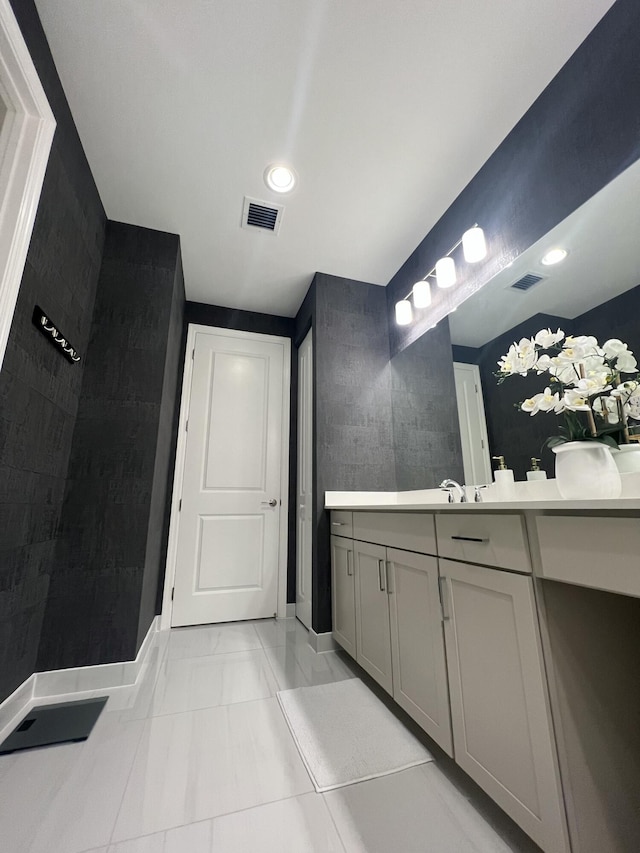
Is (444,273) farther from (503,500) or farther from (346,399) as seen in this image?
(503,500)

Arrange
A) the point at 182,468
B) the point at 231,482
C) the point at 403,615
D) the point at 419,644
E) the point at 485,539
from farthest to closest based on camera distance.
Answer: the point at 231,482, the point at 182,468, the point at 403,615, the point at 419,644, the point at 485,539

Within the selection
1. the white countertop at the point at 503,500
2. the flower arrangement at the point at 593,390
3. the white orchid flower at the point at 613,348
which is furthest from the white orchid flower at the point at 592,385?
the white countertop at the point at 503,500

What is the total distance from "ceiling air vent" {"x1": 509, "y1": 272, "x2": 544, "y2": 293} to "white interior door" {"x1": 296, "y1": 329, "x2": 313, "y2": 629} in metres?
1.47

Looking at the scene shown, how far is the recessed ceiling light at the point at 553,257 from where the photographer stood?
1441 millimetres

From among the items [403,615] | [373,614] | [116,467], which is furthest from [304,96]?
[373,614]

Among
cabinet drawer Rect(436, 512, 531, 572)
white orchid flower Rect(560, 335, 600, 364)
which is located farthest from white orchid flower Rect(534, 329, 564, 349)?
cabinet drawer Rect(436, 512, 531, 572)

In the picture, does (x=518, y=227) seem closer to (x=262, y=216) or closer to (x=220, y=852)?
(x=262, y=216)

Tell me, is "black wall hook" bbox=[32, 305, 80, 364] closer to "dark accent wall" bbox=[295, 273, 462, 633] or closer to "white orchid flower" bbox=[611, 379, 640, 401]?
"dark accent wall" bbox=[295, 273, 462, 633]

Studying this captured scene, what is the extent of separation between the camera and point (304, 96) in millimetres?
1536

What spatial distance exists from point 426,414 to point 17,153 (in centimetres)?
228

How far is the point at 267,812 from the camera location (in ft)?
3.24

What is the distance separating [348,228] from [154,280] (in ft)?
4.21

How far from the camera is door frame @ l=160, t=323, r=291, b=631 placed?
2541 mm

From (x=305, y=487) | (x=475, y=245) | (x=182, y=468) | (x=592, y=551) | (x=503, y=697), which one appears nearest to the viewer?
(x=592, y=551)
